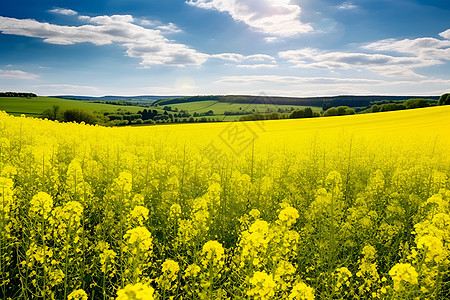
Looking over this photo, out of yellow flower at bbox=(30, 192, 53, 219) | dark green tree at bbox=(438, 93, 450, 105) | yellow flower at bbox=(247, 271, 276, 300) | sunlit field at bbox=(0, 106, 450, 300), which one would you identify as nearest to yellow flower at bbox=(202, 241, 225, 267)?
sunlit field at bbox=(0, 106, 450, 300)

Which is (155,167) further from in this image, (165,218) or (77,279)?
(77,279)

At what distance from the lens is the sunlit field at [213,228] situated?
3535 mm

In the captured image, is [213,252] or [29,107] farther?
[29,107]

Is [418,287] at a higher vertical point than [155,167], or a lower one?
lower

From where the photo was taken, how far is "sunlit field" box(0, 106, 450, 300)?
3.54 m

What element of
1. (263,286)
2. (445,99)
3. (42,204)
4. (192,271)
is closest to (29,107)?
(42,204)

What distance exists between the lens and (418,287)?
361cm

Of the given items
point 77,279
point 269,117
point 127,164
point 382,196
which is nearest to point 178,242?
point 77,279

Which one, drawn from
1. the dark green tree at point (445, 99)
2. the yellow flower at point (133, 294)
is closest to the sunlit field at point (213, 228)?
the yellow flower at point (133, 294)

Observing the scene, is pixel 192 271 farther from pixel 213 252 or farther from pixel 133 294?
pixel 133 294

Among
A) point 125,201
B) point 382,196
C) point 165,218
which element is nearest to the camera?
point 125,201

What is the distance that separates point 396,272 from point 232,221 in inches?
137

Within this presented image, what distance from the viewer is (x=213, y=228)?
549 centimetres

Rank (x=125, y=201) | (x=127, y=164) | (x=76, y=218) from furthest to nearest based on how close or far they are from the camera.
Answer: (x=127, y=164) → (x=125, y=201) → (x=76, y=218)
